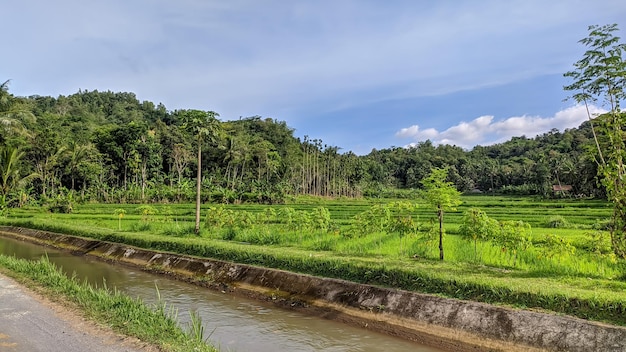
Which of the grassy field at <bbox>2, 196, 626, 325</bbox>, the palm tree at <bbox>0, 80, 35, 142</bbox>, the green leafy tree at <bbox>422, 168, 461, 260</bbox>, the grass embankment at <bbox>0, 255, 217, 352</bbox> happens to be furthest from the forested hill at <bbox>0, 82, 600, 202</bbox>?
the green leafy tree at <bbox>422, 168, 461, 260</bbox>

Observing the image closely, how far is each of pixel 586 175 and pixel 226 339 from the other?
5472cm

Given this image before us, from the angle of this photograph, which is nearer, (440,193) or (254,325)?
(254,325)

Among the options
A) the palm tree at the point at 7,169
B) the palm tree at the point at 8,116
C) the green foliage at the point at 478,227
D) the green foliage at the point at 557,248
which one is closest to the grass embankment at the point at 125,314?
the green foliage at the point at 478,227

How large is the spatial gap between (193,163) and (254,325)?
5731cm

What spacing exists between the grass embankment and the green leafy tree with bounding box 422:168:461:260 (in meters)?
6.96

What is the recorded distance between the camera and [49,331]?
20.4ft

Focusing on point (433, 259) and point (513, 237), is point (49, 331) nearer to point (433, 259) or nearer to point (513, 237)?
point (433, 259)

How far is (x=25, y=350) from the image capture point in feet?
17.8

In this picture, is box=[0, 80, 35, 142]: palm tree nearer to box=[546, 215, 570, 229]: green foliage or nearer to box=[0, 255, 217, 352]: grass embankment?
box=[0, 255, 217, 352]: grass embankment

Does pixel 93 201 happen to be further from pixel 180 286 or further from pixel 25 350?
pixel 25 350

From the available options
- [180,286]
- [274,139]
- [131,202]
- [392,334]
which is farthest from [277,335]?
[274,139]

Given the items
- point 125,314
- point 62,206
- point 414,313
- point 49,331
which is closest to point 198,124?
point 125,314

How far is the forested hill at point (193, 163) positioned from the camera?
4225 centimetres

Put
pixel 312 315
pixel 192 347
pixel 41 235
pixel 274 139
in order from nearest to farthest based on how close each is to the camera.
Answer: pixel 192 347 → pixel 312 315 → pixel 41 235 → pixel 274 139
